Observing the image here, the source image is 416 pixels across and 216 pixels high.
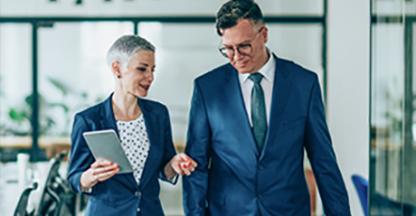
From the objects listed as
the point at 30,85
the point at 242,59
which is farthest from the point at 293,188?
the point at 30,85

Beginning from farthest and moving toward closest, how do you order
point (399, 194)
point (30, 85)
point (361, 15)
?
point (30, 85), point (361, 15), point (399, 194)

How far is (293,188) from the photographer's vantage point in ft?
8.28

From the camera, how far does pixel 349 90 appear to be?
6586mm

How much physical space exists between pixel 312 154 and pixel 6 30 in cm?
490

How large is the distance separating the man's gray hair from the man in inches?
9.7

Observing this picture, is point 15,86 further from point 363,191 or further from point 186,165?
point 186,165

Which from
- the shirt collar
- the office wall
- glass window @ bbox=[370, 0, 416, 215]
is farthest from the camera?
the office wall

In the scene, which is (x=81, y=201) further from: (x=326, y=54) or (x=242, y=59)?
(x=242, y=59)

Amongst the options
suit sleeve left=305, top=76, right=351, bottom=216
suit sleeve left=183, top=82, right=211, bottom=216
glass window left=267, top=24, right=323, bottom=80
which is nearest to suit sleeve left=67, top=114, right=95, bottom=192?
suit sleeve left=183, top=82, right=211, bottom=216

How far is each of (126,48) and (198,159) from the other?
456 millimetres

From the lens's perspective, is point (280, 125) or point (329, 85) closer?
point (280, 125)

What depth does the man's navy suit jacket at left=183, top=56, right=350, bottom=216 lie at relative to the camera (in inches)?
97.6

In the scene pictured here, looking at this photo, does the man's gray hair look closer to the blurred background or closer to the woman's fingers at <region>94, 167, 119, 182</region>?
the woman's fingers at <region>94, 167, 119, 182</region>

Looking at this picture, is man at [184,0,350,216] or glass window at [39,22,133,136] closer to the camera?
man at [184,0,350,216]
